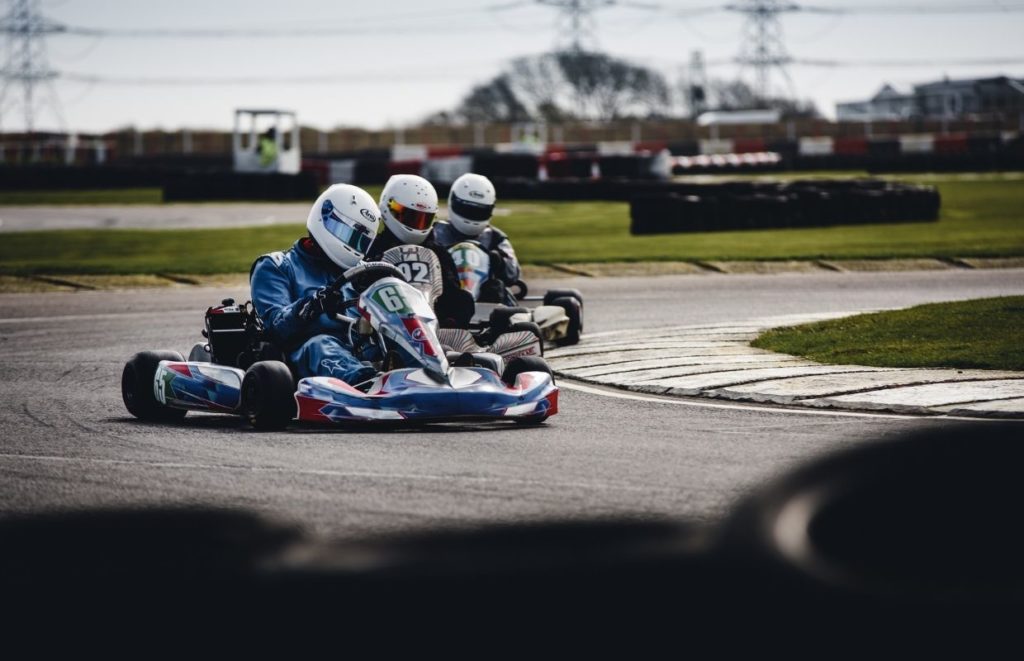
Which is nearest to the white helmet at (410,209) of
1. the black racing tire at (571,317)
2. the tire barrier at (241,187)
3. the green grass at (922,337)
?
the green grass at (922,337)

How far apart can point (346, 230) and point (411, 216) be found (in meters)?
0.92

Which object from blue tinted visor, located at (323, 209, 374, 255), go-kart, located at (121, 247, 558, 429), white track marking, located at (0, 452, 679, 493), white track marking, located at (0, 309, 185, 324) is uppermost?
blue tinted visor, located at (323, 209, 374, 255)

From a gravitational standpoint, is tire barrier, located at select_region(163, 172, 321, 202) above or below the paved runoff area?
above

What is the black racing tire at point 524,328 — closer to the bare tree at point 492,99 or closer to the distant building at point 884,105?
the distant building at point 884,105

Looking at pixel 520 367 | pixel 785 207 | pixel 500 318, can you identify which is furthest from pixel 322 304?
pixel 785 207

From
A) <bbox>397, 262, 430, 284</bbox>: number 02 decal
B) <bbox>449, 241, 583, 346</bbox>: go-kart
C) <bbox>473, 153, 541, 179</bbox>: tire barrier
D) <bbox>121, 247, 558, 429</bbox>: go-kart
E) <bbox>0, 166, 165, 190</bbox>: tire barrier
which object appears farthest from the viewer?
<bbox>0, 166, 165, 190</bbox>: tire barrier

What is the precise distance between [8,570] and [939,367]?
625 cm

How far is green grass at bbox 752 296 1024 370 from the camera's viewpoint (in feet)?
27.1

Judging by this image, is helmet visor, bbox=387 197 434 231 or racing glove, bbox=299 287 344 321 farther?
helmet visor, bbox=387 197 434 231

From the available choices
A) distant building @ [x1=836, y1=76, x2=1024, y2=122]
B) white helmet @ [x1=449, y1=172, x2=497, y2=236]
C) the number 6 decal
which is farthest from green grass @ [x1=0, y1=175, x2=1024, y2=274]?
distant building @ [x1=836, y1=76, x2=1024, y2=122]

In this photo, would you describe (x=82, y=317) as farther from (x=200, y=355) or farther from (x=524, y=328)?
(x=524, y=328)

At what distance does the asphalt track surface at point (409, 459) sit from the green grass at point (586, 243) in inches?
357

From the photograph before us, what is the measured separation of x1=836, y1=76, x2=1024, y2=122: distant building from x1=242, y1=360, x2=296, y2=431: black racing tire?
69.8 meters

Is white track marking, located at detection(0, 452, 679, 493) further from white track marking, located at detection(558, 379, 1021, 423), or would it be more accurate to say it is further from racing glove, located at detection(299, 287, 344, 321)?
white track marking, located at detection(558, 379, 1021, 423)
